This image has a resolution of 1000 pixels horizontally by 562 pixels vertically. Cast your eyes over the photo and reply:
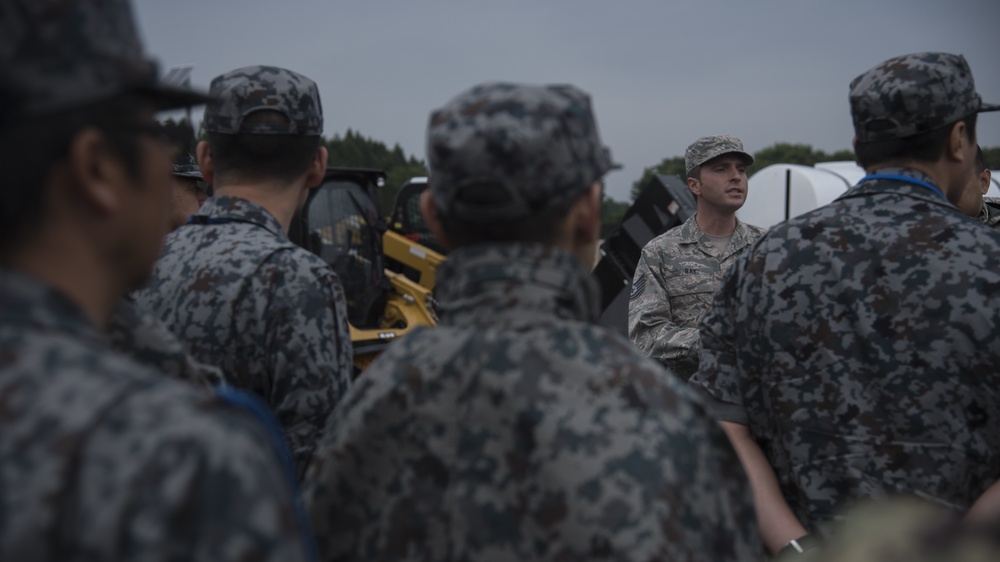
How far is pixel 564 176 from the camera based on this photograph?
1451 mm

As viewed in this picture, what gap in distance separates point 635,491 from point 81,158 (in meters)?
0.80

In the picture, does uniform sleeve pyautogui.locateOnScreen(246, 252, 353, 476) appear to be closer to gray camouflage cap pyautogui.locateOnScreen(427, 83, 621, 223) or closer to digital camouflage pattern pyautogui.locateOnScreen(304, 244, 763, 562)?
digital camouflage pattern pyautogui.locateOnScreen(304, 244, 763, 562)

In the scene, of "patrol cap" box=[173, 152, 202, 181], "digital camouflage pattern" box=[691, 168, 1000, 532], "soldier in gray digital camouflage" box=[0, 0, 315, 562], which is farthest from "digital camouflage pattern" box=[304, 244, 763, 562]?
"patrol cap" box=[173, 152, 202, 181]

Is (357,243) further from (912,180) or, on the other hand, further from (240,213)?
(912,180)

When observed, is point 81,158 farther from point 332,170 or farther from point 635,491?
point 332,170

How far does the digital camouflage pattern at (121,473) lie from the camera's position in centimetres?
89

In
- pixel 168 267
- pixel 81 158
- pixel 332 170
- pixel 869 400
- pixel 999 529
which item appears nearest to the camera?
pixel 999 529

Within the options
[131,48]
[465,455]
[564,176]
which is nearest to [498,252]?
[564,176]

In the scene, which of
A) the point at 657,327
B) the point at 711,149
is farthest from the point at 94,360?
→ the point at 711,149

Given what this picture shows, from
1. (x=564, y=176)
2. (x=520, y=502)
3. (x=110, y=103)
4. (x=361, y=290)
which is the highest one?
(x=110, y=103)

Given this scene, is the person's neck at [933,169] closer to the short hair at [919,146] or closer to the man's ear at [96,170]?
the short hair at [919,146]

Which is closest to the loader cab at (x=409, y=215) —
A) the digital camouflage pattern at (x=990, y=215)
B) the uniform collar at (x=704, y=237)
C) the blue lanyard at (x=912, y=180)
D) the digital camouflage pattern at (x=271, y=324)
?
the uniform collar at (x=704, y=237)

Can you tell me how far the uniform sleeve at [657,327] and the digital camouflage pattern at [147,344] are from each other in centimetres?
311

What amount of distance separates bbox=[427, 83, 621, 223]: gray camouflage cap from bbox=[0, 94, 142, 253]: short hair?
0.52m
